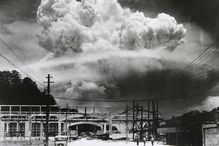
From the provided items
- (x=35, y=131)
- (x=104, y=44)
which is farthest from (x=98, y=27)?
(x=35, y=131)

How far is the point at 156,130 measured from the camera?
42562 mm

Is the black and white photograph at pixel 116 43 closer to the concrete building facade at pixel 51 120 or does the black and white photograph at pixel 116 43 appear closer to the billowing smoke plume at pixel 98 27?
the billowing smoke plume at pixel 98 27

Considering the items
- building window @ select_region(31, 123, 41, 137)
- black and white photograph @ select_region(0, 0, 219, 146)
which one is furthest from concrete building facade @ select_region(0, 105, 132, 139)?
black and white photograph @ select_region(0, 0, 219, 146)

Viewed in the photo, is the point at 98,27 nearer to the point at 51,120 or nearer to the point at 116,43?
the point at 116,43

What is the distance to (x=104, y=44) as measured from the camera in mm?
19047

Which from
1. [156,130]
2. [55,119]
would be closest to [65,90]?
[156,130]

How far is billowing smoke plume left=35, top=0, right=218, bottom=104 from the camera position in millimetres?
18391

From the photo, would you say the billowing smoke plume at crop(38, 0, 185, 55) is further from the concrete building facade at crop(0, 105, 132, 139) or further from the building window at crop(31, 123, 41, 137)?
the building window at crop(31, 123, 41, 137)

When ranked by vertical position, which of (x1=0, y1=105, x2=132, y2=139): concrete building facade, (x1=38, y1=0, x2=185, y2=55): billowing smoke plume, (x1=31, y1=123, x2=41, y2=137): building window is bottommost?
(x1=31, y1=123, x2=41, y2=137): building window

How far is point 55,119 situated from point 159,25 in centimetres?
3428

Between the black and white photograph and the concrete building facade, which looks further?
the concrete building facade

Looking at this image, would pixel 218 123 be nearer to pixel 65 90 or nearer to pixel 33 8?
pixel 65 90

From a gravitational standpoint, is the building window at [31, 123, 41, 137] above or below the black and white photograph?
below

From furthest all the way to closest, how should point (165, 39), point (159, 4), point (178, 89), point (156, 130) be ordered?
point (156, 130)
point (178, 89)
point (165, 39)
point (159, 4)
